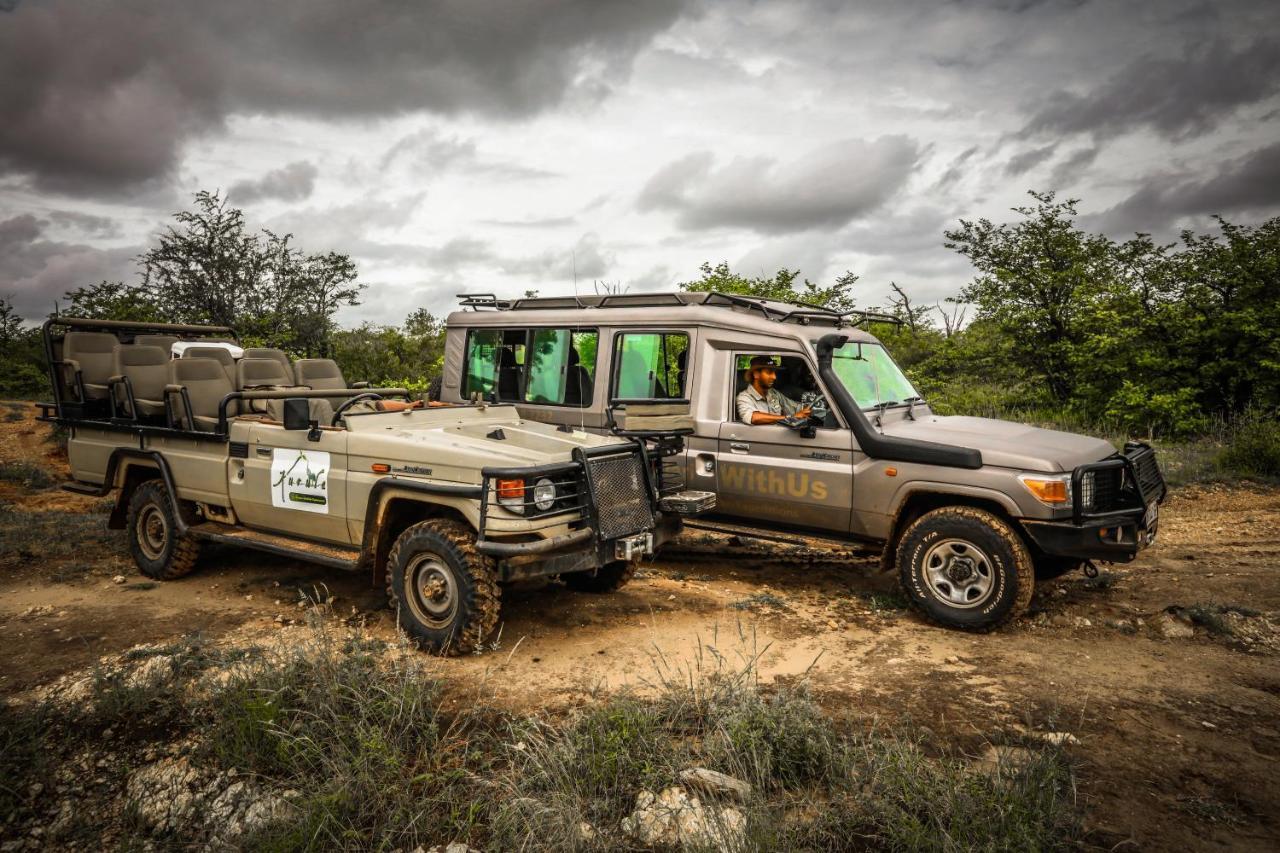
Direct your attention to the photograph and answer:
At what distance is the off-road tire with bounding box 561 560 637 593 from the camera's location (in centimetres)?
595

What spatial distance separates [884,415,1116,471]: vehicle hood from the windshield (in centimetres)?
26

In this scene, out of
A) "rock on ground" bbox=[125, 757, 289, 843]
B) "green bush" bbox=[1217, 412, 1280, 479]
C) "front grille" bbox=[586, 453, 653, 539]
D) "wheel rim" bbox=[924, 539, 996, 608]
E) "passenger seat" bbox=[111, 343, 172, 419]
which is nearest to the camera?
"rock on ground" bbox=[125, 757, 289, 843]

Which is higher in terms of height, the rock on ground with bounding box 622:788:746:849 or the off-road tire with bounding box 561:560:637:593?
the off-road tire with bounding box 561:560:637:593

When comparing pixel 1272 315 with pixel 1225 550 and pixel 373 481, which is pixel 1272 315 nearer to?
pixel 1225 550

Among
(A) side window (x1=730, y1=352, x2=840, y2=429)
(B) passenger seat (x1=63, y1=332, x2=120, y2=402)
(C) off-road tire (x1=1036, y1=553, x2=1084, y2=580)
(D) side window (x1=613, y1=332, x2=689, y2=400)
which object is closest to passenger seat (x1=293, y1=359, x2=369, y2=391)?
(B) passenger seat (x1=63, y1=332, x2=120, y2=402)

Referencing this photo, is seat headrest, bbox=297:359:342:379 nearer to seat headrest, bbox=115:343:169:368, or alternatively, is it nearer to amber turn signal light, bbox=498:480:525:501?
seat headrest, bbox=115:343:169:368

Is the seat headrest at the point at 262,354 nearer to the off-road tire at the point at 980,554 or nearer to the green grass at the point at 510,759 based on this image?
the green grass at the point at 510,759

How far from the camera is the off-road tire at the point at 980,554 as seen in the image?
5.01 meters

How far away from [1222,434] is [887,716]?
33.6ft

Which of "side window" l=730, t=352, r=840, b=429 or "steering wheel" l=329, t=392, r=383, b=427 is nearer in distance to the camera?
"steering wheel" l=329, t=392, r=383, b=427

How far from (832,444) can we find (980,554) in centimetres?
129

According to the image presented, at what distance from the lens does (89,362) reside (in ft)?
24.3

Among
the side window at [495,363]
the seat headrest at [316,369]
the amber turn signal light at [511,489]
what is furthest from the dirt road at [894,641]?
the side window at [495,363]

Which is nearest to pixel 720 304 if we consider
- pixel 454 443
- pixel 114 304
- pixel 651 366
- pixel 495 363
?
pixel 651 366
